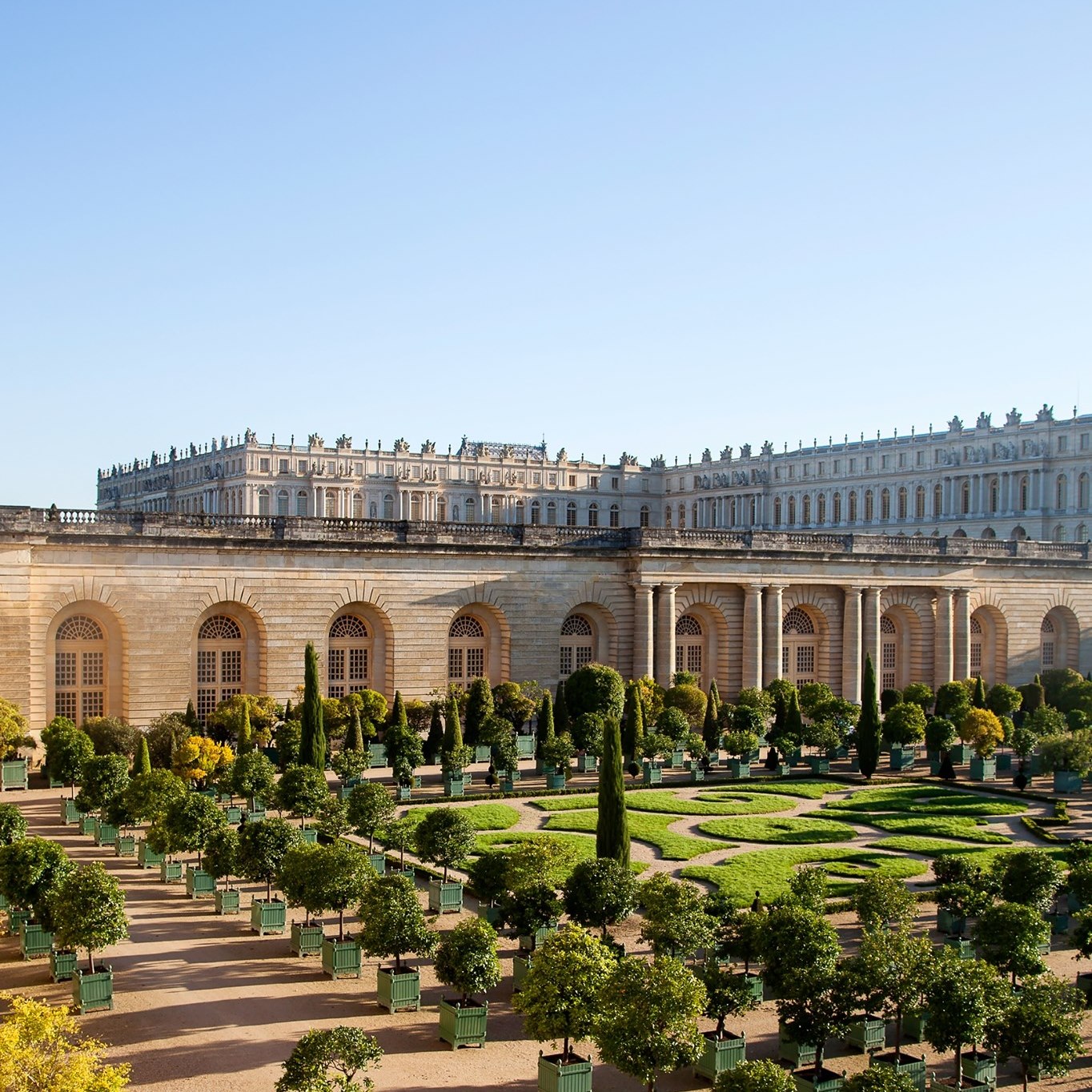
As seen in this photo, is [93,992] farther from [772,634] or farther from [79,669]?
[772,634]

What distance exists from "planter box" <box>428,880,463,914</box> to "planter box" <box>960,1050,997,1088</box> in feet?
36.5

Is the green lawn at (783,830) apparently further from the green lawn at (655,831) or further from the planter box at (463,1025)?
the planter box at (463,1025)

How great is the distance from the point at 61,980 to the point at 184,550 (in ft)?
80.9

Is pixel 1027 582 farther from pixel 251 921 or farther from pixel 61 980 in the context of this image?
pixel 61 980

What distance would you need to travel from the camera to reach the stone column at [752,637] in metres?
56.2

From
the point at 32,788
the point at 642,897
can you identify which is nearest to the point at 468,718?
the point at 32,788

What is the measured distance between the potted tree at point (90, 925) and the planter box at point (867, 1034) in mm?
11280

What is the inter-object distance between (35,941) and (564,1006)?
1049cm

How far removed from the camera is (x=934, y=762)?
45.9 metres

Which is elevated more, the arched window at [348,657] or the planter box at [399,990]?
the arched window at [348,657]

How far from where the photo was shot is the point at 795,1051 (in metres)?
19.3

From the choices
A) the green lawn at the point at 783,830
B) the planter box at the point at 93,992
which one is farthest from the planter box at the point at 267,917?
the green lawn at the point at 783,830

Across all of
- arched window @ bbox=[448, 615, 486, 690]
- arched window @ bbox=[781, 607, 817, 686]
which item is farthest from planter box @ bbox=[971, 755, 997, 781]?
arched window @ bbox=[448, 615, 486, 690]

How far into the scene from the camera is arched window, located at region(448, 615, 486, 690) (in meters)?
51.6
